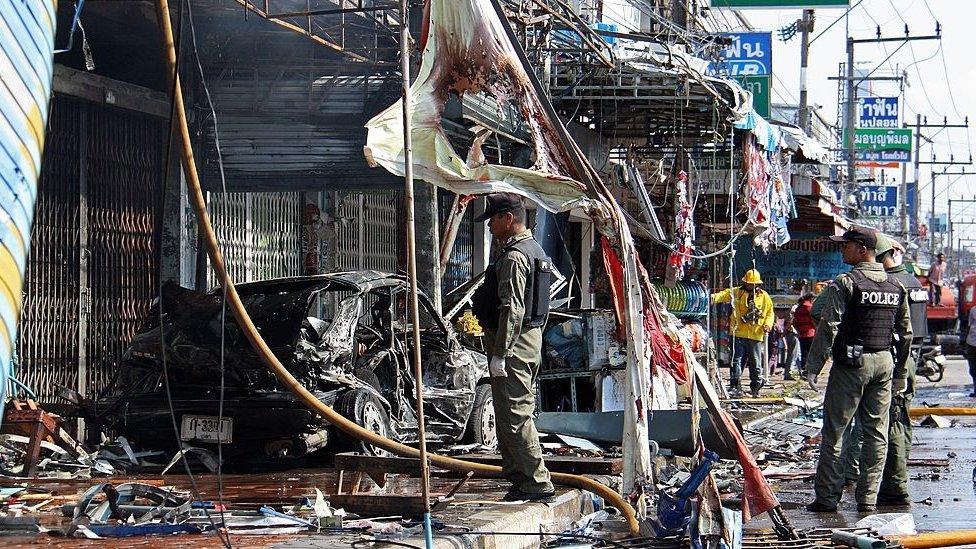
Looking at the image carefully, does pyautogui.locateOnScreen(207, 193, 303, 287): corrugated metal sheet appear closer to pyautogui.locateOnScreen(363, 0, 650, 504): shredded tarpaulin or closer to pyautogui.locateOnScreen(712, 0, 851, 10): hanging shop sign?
pyautogui.locateOnScreen(363, 0, 650, 504): shredded tarpaulin

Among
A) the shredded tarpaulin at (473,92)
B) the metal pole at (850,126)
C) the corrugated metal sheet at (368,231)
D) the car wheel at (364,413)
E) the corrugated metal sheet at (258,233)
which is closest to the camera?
the shredded tarpaulin at (473,92)

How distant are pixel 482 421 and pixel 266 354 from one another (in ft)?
15.8

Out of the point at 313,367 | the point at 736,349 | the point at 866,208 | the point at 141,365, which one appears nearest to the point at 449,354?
the point at 313,367

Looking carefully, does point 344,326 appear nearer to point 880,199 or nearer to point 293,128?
point 293,128

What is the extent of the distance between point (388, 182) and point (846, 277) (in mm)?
5950

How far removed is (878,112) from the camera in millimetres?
50688

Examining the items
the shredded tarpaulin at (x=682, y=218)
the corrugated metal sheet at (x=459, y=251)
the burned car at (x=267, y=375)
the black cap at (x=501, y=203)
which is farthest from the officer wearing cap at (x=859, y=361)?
the corrugated metal sheet at (x=459, y=251)

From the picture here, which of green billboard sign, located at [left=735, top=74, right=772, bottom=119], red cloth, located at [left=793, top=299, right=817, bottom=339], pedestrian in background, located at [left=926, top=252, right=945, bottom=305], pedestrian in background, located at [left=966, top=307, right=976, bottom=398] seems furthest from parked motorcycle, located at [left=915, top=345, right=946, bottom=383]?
pedestrian in background, located at [left=926, top=252, right=945, bottom=305]

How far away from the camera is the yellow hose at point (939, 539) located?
702 centimetres

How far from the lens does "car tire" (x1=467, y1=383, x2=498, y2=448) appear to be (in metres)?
11.3

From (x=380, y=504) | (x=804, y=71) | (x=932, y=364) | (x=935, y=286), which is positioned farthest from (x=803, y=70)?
(x=380, y=504)

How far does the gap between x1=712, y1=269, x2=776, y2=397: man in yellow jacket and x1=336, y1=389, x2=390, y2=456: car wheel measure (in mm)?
10831

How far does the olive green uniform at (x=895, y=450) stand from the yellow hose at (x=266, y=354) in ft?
7.17

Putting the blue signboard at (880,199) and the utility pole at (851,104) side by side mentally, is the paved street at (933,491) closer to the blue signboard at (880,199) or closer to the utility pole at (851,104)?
the utility pole at (851,104)
